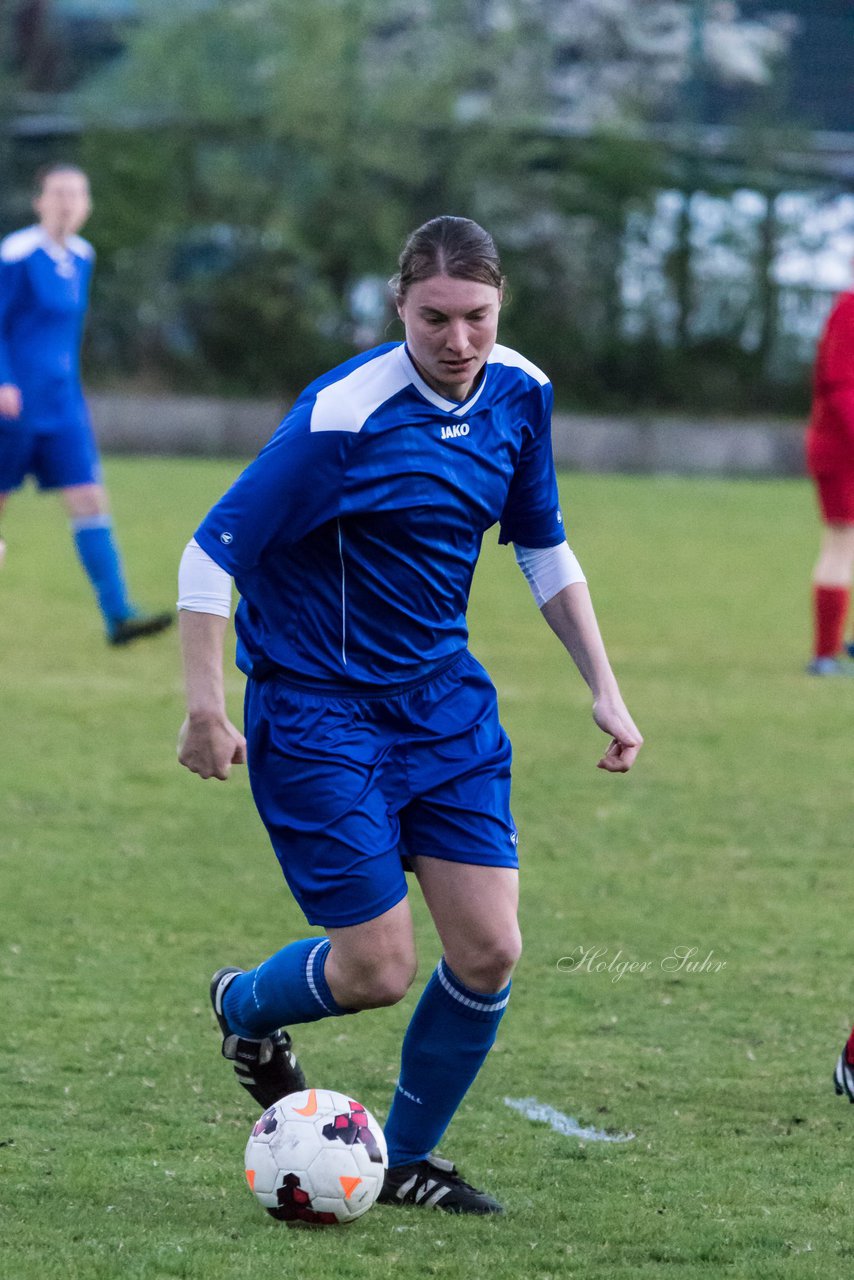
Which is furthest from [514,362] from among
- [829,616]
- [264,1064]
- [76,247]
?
[76,247]

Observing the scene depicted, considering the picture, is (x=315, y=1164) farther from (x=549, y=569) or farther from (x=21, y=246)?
(x=21, y=246)

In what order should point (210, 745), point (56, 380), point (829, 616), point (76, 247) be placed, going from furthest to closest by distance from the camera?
point (76, 247)
point (56, 380)
point (829, 616)
point (210, 745)

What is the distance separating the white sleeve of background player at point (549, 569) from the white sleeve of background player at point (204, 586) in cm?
65

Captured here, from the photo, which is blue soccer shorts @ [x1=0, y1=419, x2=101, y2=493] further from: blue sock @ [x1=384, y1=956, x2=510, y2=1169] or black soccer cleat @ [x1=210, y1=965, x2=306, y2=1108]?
blue sock @ [x1=384, y1=956, x2=510, y2=1169]

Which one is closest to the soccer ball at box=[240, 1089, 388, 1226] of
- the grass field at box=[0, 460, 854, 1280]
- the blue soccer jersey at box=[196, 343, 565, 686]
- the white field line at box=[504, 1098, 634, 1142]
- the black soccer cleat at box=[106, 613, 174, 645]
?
the grass field at box=[0, 460, 854, 1280]

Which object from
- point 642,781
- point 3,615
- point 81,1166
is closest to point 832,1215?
point 81,1166

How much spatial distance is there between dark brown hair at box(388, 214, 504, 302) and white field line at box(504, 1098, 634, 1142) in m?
1.71

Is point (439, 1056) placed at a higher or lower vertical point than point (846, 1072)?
higher

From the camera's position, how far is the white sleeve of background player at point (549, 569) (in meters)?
3.94

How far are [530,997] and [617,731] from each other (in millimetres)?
1509

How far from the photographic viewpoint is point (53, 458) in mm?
10453

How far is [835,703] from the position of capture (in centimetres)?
962

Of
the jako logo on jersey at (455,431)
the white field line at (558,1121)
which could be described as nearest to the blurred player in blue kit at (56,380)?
the white field line at (558,1121)

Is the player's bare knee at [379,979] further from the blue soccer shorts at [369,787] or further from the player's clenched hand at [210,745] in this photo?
the player's clenched hand at [210,745]
